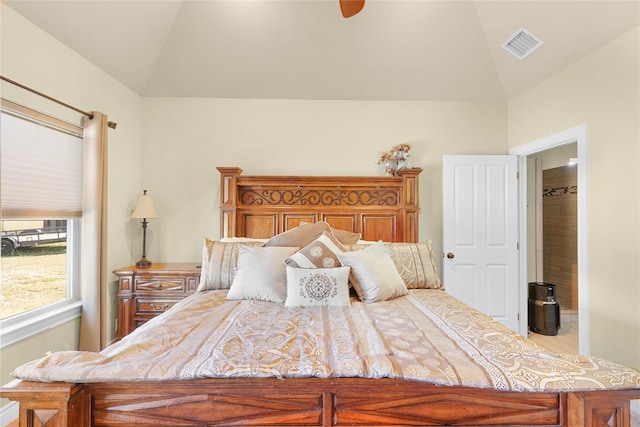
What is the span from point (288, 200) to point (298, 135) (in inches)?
29.7

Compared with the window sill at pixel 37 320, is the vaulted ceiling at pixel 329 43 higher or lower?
higher

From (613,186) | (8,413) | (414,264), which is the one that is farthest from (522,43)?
(8,413)

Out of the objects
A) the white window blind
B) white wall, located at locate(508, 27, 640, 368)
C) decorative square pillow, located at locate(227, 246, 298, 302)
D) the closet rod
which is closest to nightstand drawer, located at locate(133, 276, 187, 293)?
the white window blind

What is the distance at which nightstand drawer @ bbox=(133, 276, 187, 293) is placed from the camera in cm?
304

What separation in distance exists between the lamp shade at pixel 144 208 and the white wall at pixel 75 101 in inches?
7.1

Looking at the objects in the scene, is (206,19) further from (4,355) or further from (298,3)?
(4,355)

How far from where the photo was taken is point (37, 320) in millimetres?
2303

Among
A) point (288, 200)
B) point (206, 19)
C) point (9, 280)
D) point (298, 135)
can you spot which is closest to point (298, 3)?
point (206, 19)

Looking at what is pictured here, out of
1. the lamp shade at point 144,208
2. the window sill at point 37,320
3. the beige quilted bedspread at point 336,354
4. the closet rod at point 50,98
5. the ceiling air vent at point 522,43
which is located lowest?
the window sill at point 37,320

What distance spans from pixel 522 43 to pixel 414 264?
220cm

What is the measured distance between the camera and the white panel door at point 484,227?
3529 mm

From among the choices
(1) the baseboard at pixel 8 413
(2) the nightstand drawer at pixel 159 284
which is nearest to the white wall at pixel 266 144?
(2) the nightstand drawer at pixel 159 284

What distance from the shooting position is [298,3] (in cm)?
286

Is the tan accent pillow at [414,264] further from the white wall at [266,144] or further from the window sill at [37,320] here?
the window sill at [37,320]
